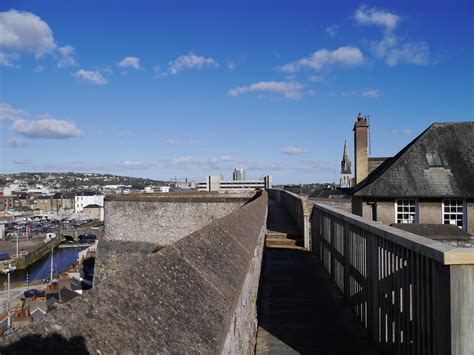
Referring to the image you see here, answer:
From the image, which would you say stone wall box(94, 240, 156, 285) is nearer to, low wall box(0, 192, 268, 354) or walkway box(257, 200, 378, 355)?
walkway box(257, 200, 378, 355)

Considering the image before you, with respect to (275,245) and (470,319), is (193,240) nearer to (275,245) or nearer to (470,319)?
(470,319)

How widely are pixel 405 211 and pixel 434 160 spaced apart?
2470mm

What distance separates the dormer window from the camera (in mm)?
16438

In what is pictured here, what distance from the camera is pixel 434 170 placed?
1628 centimetres

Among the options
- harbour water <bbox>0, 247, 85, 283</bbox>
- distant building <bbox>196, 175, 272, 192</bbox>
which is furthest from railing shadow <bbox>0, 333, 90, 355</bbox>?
harbour water <bbox>0, 247, 85, 283</bbox>

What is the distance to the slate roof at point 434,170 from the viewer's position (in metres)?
15.6

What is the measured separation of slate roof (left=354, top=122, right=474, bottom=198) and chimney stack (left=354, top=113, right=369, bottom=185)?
8.05ft

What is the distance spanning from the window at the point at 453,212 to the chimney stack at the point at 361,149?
4674mm

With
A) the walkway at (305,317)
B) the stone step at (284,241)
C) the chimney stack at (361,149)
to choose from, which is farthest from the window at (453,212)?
the walkway at (305,317)

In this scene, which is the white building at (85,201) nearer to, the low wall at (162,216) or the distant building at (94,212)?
the distant building at (94,212)

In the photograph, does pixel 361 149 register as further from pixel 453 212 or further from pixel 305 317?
pixel 305 317

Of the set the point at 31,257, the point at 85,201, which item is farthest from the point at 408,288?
the point at 85,201

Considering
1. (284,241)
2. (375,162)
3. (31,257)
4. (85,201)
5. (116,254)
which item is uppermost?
(375,162)

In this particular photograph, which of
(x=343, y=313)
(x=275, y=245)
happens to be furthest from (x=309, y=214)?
(x=343, y=313)
